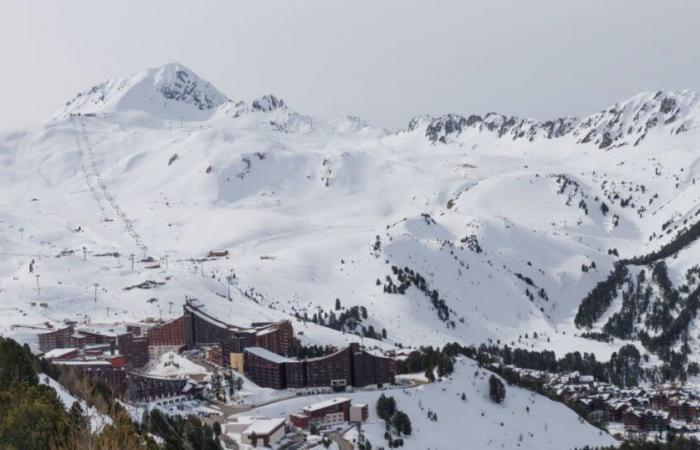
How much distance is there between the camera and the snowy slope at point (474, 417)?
6794 centimetres

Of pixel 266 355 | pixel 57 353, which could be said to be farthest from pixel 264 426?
pixel 57 353

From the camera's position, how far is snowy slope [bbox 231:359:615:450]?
67938mm

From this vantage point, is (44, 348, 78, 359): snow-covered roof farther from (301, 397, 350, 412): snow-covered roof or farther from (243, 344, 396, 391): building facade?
(301, 397, 350, 412): snow-covered roof

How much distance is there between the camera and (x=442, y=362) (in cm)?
7950

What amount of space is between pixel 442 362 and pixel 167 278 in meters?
61.1

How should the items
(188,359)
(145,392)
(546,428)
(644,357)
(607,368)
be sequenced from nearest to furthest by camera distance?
(145,392) < (546,428) < (188,359) < (607,368) < (644,357)

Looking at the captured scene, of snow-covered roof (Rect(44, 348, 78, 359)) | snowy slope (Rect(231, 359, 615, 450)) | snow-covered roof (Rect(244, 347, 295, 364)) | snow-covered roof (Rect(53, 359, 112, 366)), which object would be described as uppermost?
snow-covered roof (Rect(53, 359, 112, 366))

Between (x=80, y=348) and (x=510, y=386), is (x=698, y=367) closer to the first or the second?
(x=510, y=386)

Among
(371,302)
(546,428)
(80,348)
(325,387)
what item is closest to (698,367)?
(371,302)

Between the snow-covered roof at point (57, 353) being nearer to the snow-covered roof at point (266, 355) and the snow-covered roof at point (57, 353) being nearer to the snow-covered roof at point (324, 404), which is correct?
the snow-covered roof at point (266, 355)

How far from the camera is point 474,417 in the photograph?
7350 cm

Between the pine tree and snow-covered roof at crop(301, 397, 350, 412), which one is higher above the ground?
snow-covered roof at crop(301, 397, 350, 412)

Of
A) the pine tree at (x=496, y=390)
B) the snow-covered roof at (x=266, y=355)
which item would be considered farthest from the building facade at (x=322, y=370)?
→ the pine tree at (x=496, y=390)

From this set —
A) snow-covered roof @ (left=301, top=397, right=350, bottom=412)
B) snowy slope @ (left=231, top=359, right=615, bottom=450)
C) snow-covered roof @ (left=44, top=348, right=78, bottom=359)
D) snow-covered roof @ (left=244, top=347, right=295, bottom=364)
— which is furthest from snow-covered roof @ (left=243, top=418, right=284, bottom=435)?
snow-covered roof @ (left=44, top=348, right=78, bottom=359)
